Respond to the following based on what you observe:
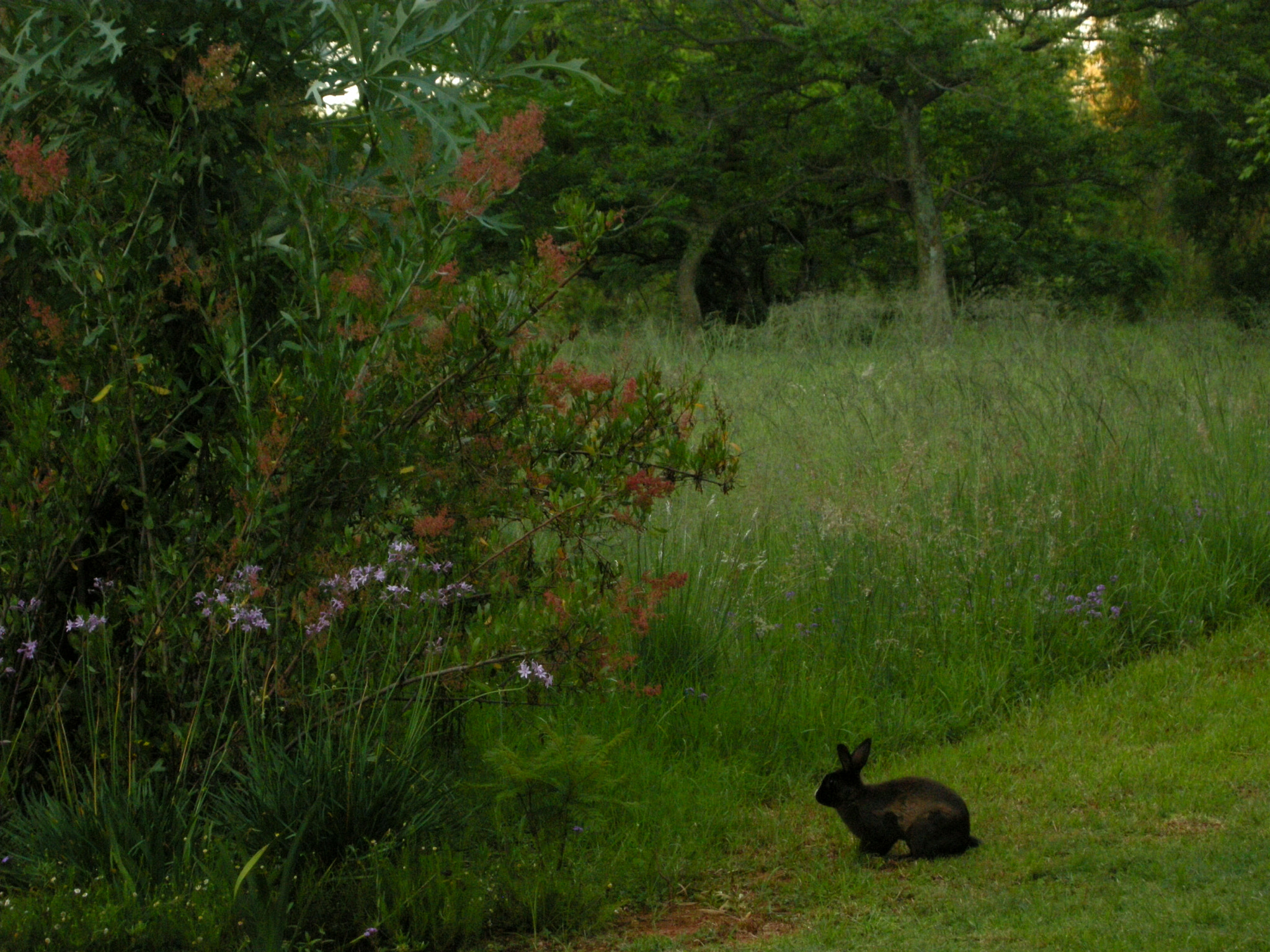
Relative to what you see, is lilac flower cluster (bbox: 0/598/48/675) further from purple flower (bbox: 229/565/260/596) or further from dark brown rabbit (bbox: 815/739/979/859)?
dark brown rabbit (bbox: 815/739/979/859)

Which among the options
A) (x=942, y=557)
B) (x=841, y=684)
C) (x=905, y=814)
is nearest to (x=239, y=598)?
(x=905, y=814)

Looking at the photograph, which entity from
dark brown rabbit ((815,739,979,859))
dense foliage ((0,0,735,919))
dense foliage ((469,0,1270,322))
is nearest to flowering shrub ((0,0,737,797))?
dense foliage ((0,0,735,919))

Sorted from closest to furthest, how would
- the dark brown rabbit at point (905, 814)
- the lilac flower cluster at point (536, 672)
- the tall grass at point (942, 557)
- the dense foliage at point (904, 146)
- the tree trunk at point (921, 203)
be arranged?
the lilac flower cluster at point (536, 672), the dark brown rabbit at point (905, 814), the tall grass at point (942, 557), the dense foliage at point (904, 146), the tree trunk at point (921, 203)

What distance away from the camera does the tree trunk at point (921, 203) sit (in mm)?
21688

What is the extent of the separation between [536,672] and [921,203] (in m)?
19.3

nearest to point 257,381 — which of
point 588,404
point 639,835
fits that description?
point 588,404

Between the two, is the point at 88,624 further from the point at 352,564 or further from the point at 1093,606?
the point at 1093,606

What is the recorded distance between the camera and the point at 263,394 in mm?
4512

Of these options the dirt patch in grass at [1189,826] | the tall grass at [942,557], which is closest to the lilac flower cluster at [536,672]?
the tall grass at [942,557]

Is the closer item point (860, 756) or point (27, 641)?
point (27, 641)

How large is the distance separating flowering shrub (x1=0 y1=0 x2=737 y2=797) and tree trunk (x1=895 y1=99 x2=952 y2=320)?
57.3ft

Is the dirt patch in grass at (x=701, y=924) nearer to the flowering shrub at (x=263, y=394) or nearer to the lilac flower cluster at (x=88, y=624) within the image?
the flowering shrub at (x=263, y=394)

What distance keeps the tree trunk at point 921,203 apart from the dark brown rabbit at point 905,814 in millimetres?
17256

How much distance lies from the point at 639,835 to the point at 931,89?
1906cm
